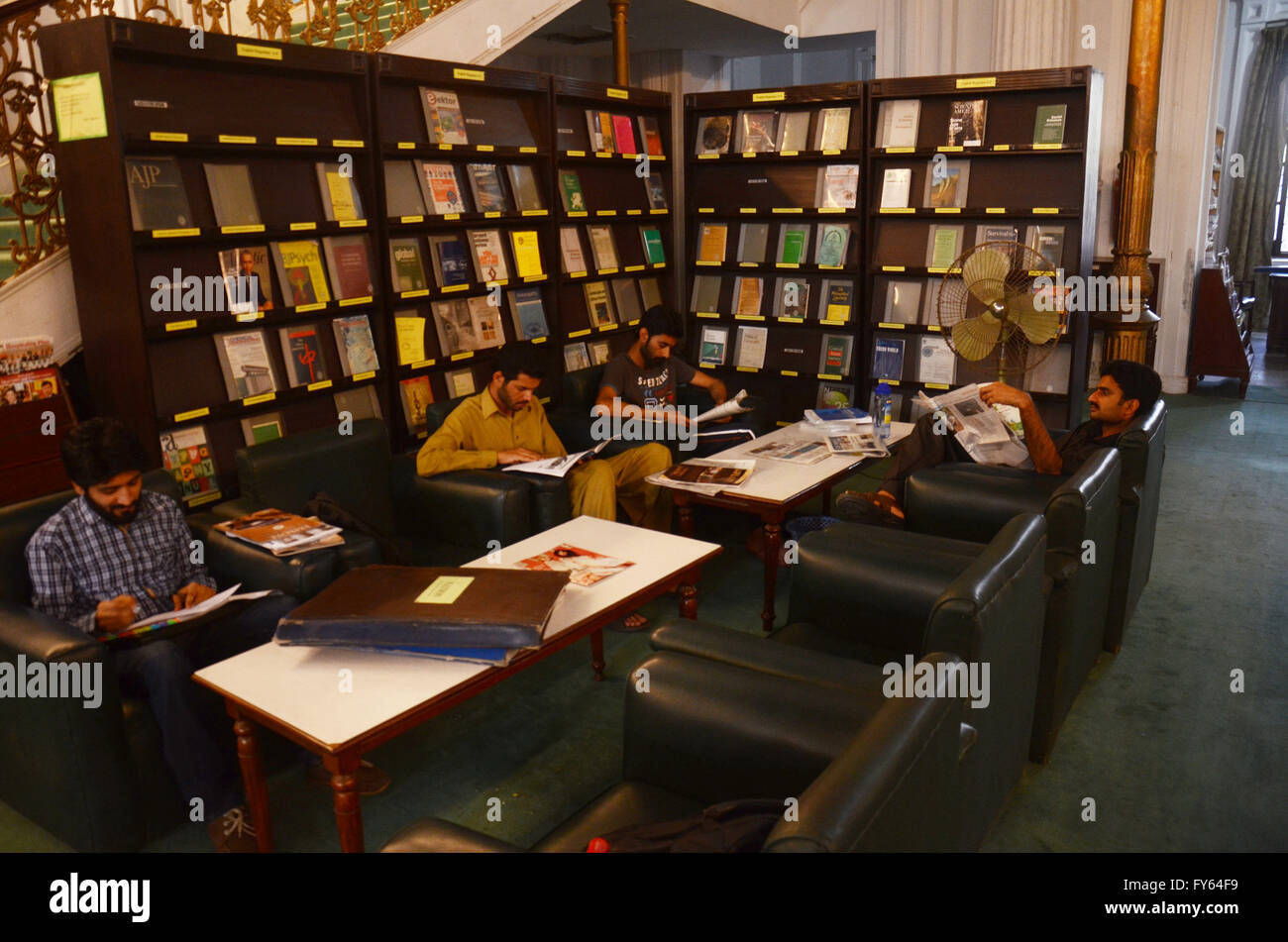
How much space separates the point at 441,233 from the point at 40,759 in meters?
3.20

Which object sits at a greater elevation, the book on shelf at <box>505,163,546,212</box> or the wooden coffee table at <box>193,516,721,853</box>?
the book on shelf at <box>505,163,546,212</box>

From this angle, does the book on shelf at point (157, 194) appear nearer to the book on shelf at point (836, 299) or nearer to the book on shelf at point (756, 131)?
the book on shelf at point (756, 131)

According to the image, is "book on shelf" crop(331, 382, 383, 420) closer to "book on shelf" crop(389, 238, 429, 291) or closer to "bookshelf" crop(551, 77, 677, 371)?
"book on shelf" crop(389, 238, 429, 291)

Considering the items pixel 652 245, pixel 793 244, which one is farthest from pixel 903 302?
pixel 652 245

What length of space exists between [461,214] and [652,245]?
1.75 m

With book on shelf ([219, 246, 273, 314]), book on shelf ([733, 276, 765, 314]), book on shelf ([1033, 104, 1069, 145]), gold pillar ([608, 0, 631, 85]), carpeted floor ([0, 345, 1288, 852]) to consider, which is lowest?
carpeted floor ([0, 345, 1288, 852])

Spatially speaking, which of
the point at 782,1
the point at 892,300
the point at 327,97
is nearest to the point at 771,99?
the point at 892,300

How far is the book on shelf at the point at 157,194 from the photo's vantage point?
3775mm

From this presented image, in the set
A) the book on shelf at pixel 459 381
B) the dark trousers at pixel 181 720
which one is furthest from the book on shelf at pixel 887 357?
the dark trousers at pixel 181 720

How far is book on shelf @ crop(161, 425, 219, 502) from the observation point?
3977 millimetres

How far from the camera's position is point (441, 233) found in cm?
509

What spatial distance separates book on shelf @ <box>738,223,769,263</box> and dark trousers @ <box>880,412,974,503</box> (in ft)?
8.72

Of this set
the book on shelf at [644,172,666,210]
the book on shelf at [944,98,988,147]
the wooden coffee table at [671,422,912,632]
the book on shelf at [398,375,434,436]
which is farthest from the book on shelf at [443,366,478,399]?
the book on shelf at [944,98,988,147]

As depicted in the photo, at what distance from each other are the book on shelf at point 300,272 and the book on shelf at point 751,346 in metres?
2.94
